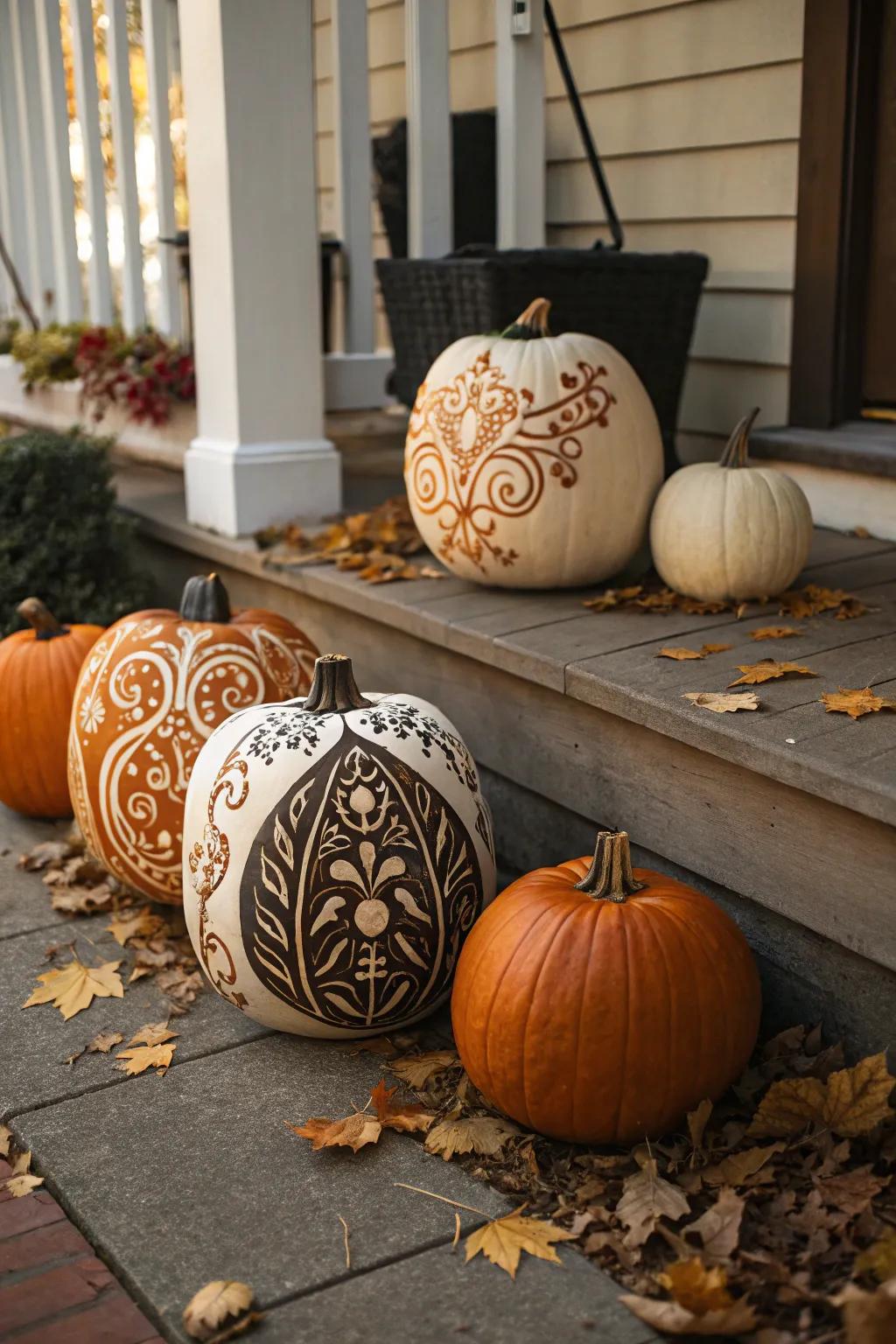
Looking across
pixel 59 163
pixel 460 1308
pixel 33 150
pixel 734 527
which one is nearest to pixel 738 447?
pixel 734 527

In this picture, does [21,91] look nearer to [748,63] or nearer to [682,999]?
[748,63]

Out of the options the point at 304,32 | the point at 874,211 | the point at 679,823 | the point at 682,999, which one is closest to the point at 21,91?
the point at 304,32

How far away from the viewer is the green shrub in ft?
12.9

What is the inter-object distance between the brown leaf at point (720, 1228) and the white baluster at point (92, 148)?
5.03 m

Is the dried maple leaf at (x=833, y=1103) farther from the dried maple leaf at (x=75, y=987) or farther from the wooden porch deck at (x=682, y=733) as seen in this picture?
the dried maple leaf at (x=75, y=987)

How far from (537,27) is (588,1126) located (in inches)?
137


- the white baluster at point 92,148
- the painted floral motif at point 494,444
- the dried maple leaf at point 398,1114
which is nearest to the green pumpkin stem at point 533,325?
the painted floral motif at point 494,444

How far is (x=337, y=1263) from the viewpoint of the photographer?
1866mm

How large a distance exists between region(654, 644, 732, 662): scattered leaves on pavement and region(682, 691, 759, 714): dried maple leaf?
0.73 feet

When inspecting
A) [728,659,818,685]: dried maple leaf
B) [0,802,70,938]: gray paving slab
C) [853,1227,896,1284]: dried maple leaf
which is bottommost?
[0,802,70,938]: gray paving slab

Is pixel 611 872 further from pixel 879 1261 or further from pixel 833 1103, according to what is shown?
pixel 879 1261

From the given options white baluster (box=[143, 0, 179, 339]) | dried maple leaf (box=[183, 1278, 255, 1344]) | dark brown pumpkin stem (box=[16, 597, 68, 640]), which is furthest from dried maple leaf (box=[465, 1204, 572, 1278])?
white baluster (box=[143, 0, 179, 339])

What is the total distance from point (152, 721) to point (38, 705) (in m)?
0.64

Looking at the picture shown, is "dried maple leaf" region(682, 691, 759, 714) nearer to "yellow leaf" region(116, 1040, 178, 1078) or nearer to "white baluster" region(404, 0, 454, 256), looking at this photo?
"yellow leaf" region(116, 1040, 178, 1078)
